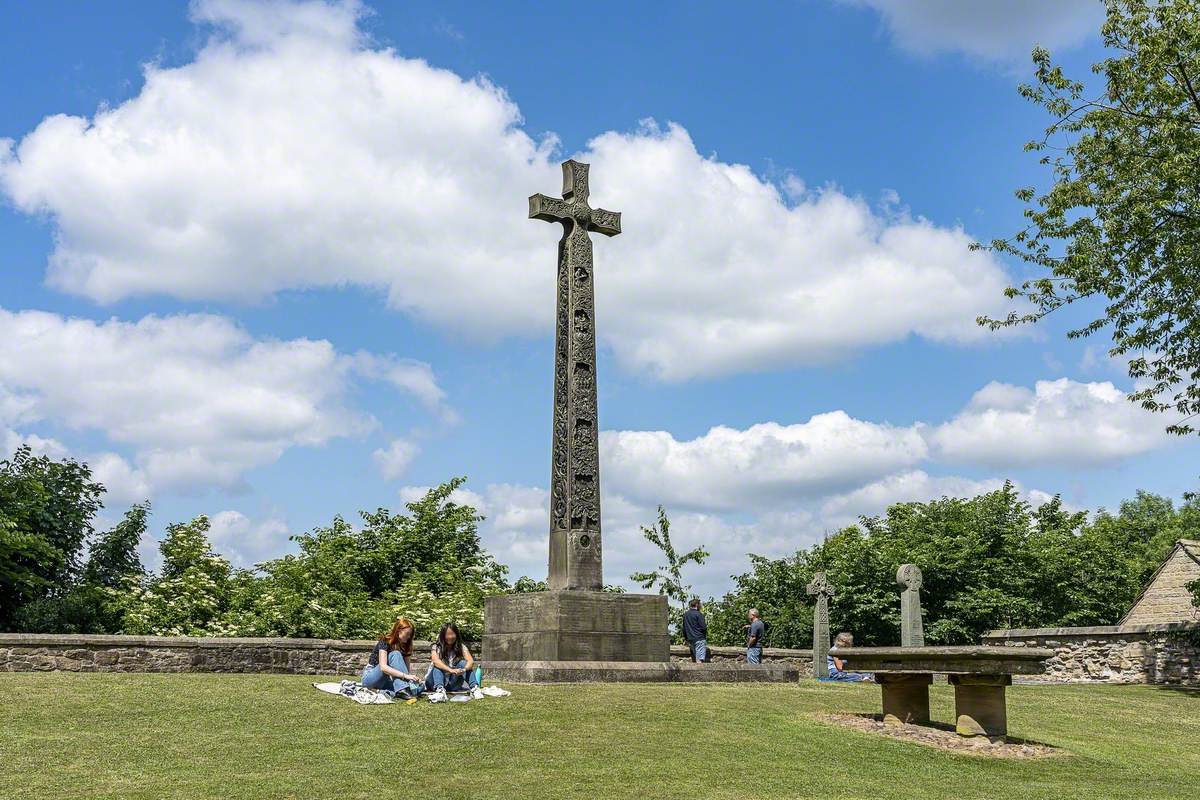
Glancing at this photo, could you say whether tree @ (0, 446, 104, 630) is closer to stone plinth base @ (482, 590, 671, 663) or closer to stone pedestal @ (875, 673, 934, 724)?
stone plinth base @ (482, 590, 671, 663)

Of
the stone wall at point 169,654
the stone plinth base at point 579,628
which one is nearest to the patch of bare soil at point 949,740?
the stone plinth base at point 579,628

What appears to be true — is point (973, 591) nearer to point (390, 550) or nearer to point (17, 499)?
point (390, 550)

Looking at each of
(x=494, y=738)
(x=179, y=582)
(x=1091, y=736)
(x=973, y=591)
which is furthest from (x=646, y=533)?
(x=494, y=738)

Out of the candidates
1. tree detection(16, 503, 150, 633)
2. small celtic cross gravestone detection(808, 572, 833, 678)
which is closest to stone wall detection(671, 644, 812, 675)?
small celtic cross gravestone detection(808, 572, 833, 678)

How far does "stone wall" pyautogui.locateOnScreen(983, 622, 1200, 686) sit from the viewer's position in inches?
899

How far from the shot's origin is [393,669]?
12820mm

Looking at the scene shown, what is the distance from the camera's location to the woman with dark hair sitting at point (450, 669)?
13039 millimetres

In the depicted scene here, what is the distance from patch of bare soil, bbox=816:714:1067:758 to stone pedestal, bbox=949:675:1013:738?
0.09m

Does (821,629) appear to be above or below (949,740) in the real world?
above

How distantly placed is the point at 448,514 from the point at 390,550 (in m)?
2.27

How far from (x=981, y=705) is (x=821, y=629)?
10.1 m

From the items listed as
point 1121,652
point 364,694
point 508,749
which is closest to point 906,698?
point 508,749

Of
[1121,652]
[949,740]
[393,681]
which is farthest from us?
[1121,652]

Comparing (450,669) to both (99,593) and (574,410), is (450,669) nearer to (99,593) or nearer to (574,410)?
(574,410)
